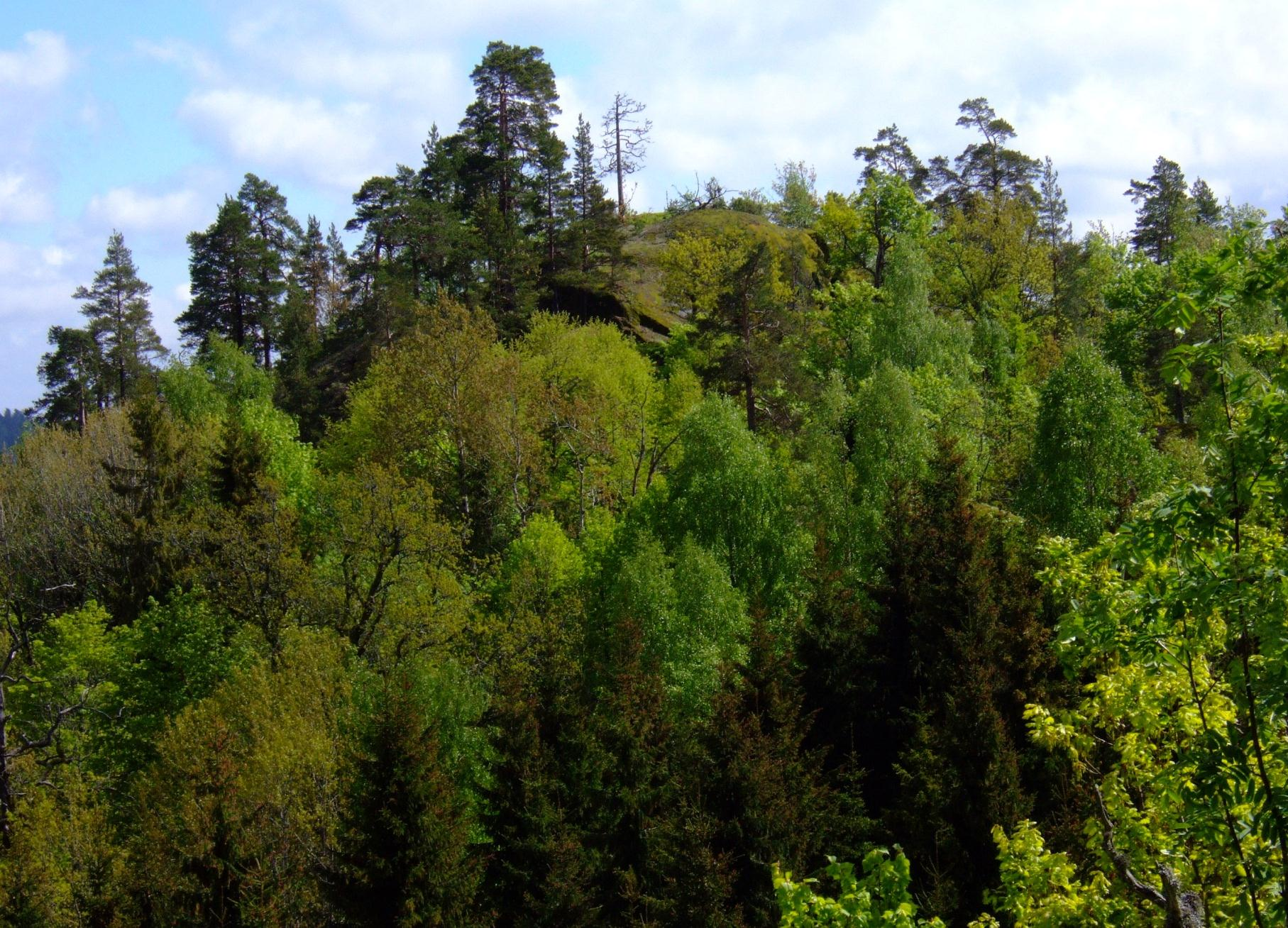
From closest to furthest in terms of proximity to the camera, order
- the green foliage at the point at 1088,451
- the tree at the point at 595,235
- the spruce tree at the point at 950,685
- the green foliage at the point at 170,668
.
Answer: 1. the spruce tree at the point at 950,685
2. the green foliage at the point at 1088,451
3. the green foliage at the point at 170,668
4. the tree at the point at 595,235

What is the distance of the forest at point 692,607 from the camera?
10320 millimetres

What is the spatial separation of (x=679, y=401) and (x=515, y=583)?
578 inches

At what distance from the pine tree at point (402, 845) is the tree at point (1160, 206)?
5485 cm

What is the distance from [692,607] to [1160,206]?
159 ft

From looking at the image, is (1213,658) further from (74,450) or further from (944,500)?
(74,450)

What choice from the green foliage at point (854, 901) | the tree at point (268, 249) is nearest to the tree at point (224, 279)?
the tree at point (268, 249)

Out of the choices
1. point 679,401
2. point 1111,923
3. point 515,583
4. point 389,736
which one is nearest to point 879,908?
point 1111,923

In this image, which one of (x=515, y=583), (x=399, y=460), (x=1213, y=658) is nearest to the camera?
(x=1213, y=658)

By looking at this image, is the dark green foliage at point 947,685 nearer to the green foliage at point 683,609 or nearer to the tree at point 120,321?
the green foliage at point 683,609

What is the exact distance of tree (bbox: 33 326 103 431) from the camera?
2648 inches

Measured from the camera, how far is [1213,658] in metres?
12.7

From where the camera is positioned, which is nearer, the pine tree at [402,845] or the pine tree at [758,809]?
the pine tree at [758,809]

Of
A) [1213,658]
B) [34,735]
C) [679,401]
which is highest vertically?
[679,401]

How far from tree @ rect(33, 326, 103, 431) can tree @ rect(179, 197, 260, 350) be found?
7.74 m
